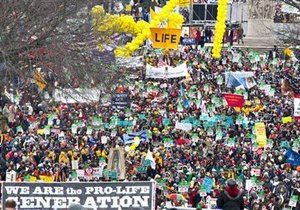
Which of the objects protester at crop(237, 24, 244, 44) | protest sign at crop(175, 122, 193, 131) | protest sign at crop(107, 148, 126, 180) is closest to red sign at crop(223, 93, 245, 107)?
protest sign at crop(175, 122, 193, 131)

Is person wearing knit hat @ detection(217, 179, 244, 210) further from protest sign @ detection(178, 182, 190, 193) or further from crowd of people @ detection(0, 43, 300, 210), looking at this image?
protest sign @ detection(178, 182, 190, 193)

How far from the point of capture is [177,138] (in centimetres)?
3634

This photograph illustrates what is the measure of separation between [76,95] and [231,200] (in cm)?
1760

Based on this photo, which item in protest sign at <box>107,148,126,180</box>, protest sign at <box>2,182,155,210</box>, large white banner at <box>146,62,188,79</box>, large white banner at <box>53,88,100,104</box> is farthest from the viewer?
large white banner at <box>146,62,188,79</box>

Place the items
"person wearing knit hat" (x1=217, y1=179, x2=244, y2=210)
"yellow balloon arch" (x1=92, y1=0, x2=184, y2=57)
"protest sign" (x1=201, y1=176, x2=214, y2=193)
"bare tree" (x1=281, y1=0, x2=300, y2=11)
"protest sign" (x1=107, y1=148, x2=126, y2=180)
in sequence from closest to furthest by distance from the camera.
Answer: "person wearing knit hat" (x1=217, y1=179, x2=244, y2=210), "protest sign" (x1=201, y1=176, x2=214, y2=193), "protest sign" (x1=107, y1=148, x2=126, y2=180), "yellow balloon arch" (x1=92, y1=0, x2=184, y2=57), "bare tree" (x1=281, y1=0, x2=300, y2=11)

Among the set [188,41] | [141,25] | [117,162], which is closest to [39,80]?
[117,162]

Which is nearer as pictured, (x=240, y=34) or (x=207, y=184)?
(x=207, y=184)

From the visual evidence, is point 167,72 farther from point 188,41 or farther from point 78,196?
point 78,196

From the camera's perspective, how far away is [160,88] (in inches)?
1736

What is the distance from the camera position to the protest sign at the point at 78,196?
69.4 feet

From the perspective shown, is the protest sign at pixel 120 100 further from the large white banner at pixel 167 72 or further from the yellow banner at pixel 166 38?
the yellow banner at pixel 166 38

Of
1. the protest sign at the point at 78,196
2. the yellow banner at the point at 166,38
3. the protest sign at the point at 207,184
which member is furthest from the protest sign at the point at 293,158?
the yellow banner at the point at 166,38

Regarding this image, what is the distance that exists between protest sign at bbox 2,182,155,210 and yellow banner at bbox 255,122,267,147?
1462cm

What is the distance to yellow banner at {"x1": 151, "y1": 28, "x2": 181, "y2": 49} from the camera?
157 feet
